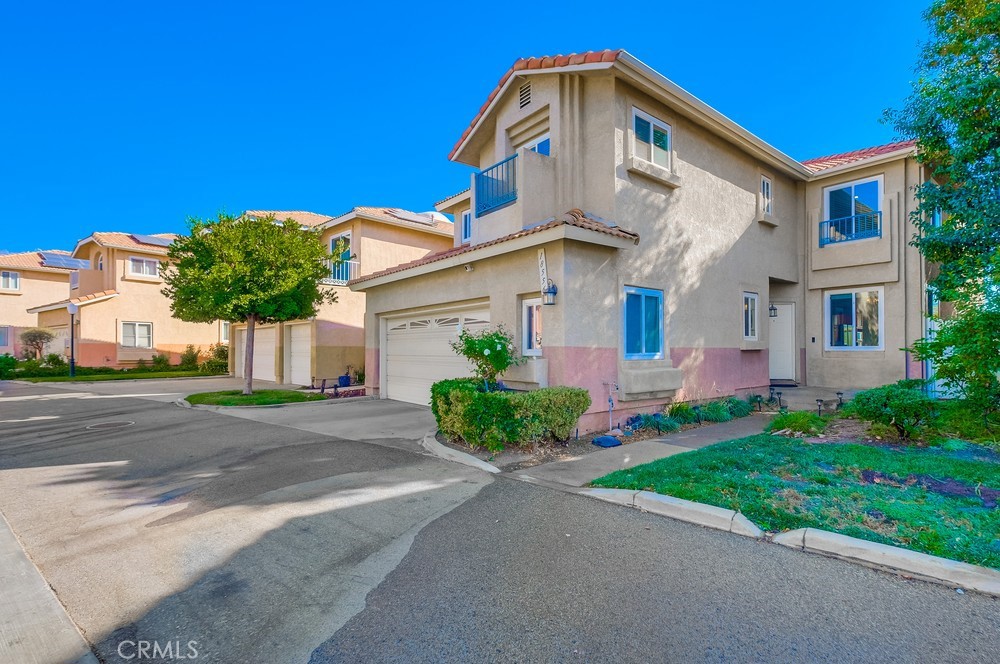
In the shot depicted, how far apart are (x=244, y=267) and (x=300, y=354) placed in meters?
6.55

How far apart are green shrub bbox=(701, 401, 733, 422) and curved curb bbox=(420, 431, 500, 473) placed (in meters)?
5.33

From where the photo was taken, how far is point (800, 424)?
8.60m

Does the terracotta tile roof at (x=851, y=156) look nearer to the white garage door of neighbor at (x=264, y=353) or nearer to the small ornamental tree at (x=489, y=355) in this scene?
the small ornamental tree at (x=489, y=355)

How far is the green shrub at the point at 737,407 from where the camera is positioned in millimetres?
11008

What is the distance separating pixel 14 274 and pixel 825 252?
4586 centimetres

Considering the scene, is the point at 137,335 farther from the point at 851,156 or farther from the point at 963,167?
the point at 963,167

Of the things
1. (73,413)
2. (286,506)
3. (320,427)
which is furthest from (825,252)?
(73,413)

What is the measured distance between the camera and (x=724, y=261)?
39.4 ft

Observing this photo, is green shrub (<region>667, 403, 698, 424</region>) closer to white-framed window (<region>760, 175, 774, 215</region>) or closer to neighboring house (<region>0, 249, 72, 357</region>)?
white-framed window (<region>760, 175, 774, 215</region>)

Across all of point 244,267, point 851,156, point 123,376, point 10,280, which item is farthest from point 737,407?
point 10,280

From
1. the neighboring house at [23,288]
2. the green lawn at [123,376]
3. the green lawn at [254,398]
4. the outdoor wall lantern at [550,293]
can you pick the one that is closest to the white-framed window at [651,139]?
the outdoor wall lantern at [550,293]

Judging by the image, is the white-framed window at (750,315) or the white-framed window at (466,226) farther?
the white-framed window at (466,226)

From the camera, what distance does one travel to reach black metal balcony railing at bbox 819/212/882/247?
42.6 ft

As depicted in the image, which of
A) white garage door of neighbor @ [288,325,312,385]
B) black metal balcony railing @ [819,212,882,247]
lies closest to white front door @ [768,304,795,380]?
black metal balcony railing @ [819,212,882,247]
